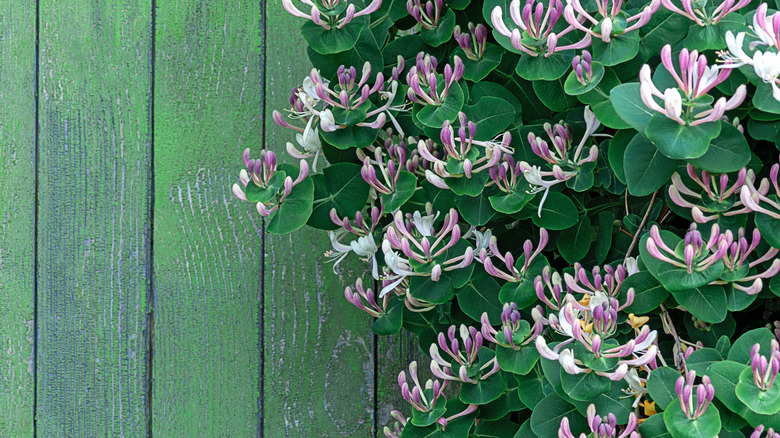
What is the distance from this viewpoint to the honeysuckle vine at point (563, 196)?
25.3 inches

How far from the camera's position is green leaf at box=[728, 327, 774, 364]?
26.5 inches

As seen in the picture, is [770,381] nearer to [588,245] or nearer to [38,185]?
[588,245]

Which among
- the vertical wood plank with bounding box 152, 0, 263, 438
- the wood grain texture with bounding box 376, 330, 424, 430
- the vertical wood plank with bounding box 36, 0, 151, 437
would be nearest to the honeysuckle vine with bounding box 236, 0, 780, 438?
the wood grain texture with bounding box 376, 330, 424, 430

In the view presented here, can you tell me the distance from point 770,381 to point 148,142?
97 cm

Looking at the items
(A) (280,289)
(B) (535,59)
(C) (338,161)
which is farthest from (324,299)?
(B) (535,59)

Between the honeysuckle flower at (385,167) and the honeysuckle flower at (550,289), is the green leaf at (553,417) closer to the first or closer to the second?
the honeysuckle flower at (550,289)

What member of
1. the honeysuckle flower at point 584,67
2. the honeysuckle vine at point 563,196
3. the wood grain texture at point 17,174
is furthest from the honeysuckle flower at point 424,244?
the wood grain texture at point 17,174

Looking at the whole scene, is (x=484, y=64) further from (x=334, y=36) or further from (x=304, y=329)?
(x=304, y=329)

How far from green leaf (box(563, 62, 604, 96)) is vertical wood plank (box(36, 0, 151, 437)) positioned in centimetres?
75

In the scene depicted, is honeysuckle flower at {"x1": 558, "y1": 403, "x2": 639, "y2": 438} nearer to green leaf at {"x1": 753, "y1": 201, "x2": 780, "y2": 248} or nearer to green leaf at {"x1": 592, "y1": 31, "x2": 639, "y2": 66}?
green leaf at {"x1": 753, "y1": 201, "x2": 780, "y2": 248}

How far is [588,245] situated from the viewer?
2.68ft

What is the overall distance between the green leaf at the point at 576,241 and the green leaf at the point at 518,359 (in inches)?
5.1

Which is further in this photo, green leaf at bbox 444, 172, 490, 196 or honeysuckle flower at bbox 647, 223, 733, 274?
green leaf at bbox 444, 172, 490, 196

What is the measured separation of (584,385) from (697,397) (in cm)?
10
